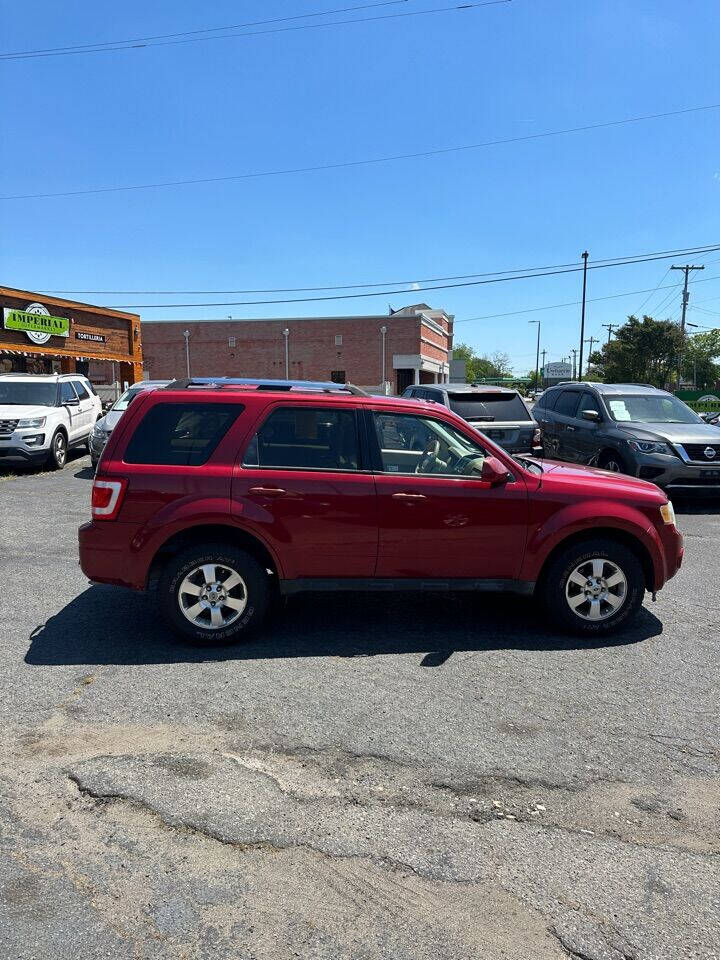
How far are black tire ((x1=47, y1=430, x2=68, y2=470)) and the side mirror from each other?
1119cm

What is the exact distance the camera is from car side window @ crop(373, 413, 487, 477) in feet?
15.9

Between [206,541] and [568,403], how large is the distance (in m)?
9.98

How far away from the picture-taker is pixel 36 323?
91.3 feet

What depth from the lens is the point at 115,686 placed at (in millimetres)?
4117

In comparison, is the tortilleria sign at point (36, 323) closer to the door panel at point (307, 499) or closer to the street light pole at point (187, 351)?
the door panel at point (307, 499)

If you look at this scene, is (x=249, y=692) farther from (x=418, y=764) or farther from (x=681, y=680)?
(x=681, y=680)

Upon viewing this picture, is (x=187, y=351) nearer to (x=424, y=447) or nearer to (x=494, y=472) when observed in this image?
(x=424, y=447)

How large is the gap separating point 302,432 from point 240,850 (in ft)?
9.20

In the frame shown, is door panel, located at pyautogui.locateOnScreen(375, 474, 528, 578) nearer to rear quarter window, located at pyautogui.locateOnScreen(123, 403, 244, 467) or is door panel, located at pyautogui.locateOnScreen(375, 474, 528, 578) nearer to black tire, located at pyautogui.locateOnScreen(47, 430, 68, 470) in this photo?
rear quarter window, located at pyautogui.locateOnScreen(123, 403, 244, 467)

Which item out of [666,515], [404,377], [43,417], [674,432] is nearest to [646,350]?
[404,377]

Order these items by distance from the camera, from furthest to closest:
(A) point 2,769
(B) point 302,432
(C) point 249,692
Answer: (B) point 302,432 → (C) point 249,692 → (A) point 2,769

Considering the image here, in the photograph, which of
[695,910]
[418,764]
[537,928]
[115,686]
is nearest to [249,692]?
[115,686]

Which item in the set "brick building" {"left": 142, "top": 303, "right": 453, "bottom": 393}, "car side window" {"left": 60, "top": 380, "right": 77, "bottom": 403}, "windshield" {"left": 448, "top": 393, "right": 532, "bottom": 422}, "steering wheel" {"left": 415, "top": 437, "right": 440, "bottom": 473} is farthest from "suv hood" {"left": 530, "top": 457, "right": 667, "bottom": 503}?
"brick building" {"left": 142, "top": 303, "right": 453, "bottom": 393}

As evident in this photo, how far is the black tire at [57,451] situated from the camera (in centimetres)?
1359
